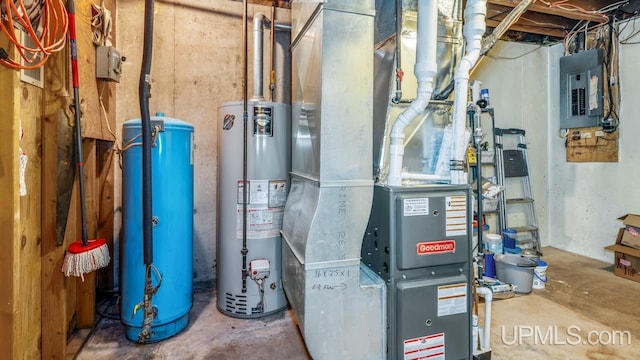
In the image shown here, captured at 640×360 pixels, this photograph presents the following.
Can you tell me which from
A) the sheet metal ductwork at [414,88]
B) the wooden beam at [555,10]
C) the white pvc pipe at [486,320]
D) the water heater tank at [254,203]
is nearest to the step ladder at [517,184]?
the wooden beam at [555,10]

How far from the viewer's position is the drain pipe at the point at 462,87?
5.18 feet

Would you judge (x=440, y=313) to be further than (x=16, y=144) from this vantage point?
Yes

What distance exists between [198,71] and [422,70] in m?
1.94

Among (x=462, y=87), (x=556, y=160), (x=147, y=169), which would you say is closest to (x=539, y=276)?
(x=556, y=160)

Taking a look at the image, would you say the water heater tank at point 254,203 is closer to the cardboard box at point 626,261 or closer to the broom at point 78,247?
the broom at point 78,247

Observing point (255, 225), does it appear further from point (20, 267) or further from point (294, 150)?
point (20, 267)

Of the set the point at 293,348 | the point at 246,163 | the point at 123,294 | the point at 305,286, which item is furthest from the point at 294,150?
the point at 123,294

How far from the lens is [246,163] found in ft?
7.20

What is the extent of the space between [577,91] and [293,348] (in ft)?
13.2

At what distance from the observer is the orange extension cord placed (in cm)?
115

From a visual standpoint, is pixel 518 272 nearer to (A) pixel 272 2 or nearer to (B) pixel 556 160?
(B) pixel 556 160
